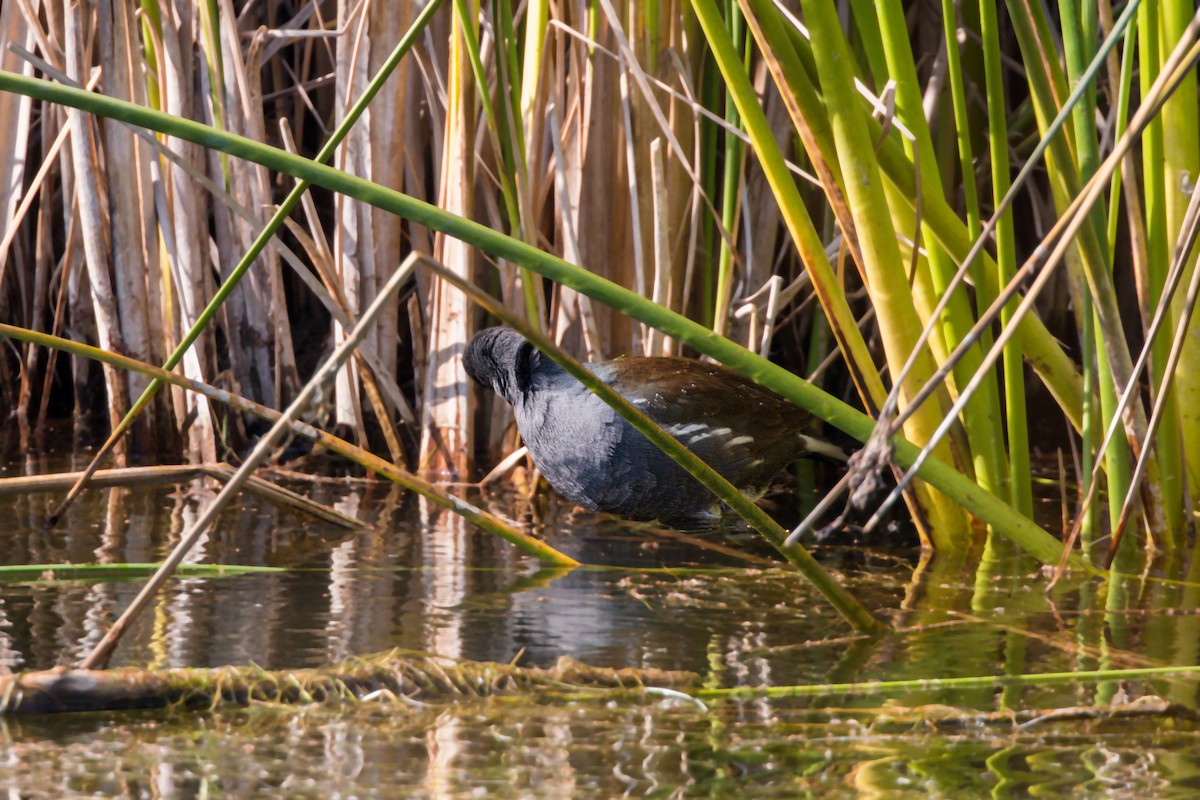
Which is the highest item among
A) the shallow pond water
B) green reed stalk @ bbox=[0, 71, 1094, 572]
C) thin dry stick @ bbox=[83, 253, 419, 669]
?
green reed stalk @ bbox=[0, 71, 1094, 572]

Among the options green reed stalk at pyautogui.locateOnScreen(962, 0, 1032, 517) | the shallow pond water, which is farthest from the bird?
green reed stalk at pyautogui.locateOnScreen(962, 0, 1032, 517)

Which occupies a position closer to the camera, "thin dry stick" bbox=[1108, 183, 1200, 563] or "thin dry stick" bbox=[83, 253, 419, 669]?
Answer: "thin dry stick" bbox=[83, 253, 419, 669]

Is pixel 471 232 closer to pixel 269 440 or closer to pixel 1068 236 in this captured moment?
pixel 269 440

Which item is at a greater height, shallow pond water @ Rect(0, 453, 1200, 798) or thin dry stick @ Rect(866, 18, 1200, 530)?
thin dry stick @ Rect(866, 18, 1200, 530)

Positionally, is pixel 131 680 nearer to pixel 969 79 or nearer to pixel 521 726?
pixel 521 726

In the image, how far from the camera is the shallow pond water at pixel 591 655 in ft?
4.05

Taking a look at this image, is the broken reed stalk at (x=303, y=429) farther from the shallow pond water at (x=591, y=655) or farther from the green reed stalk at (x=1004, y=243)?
the green reed stalk at (x=1004, y=243)

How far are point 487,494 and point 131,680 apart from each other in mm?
1336

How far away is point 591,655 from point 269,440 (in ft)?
2.17

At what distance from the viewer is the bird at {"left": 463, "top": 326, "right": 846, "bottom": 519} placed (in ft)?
7.19

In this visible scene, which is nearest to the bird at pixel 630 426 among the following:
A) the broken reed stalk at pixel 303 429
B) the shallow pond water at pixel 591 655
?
the shallow pond water at pixel 591 655

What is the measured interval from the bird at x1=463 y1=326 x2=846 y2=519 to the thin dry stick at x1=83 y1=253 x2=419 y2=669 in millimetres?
982

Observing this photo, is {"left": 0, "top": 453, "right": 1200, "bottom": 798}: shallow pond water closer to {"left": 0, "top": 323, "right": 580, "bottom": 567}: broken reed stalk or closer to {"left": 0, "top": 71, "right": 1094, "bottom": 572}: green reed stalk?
{"left": 0, "top": 323, "right": 580, "bottom": 567}: broken reed stalk

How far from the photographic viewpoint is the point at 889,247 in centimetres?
192
